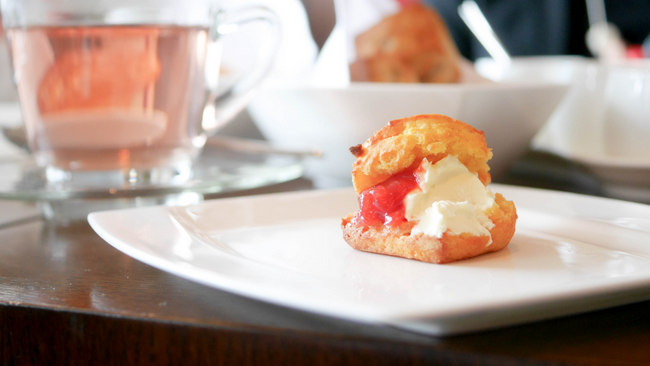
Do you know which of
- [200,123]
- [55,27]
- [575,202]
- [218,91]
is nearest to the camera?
[575,202]

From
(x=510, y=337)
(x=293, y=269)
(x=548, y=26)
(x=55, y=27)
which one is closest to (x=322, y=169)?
(x=55, y=27)

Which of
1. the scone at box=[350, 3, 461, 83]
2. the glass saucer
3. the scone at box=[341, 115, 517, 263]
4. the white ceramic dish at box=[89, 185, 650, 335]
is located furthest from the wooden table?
the scone at box=[350, 3, 461, 83]

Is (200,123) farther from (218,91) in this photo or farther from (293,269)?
(293,269)

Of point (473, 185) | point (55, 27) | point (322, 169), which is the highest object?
point (55, 27)

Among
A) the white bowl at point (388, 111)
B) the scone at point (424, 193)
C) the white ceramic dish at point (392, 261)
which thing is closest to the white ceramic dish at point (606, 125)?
the white bowl at point (388, 111)

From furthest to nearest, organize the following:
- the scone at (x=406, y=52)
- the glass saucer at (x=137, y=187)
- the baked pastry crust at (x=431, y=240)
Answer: the scone at (x=406, y=52), the glass saucer at (x=137, y=187), the baked pastry crust at (x=431, y=240)

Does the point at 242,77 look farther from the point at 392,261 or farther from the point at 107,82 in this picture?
the point at 392,261

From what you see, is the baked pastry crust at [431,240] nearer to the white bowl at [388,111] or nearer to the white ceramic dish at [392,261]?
the white ceramic dish at [392,261]
